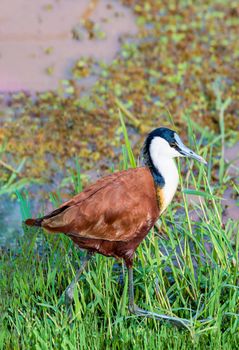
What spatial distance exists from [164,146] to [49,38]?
404 cm

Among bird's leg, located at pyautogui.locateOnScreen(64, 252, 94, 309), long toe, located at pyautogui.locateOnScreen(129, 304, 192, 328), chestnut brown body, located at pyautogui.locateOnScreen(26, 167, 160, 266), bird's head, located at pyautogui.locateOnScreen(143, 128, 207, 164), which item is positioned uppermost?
bird's head, located at pyautogui.locateOnScreen(143, 128, 207, 164)

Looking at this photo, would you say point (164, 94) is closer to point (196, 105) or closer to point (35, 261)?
point (196, 105)

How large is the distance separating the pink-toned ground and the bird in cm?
330

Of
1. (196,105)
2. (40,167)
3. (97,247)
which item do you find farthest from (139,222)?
(196,105)

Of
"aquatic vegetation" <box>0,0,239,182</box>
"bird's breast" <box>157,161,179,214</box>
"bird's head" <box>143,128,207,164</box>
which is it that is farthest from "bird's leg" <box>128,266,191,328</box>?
"aquatic vegetation" <box>0,0,239,182</box>

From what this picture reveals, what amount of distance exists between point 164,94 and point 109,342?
346cm

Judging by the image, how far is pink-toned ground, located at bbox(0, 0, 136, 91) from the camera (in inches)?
320

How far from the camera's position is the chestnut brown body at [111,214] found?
4582mm

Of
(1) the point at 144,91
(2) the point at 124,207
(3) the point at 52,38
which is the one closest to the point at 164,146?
(2) the point at 124,207

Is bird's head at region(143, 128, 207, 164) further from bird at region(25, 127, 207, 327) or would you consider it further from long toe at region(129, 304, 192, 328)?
long toe at region(129, 304, 192, 328)

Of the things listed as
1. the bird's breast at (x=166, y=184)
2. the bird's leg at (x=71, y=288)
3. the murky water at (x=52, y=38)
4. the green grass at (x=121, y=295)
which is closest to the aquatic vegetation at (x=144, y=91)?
the murky water at (x=52, y=38)

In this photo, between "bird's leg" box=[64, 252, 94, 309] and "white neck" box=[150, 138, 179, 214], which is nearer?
"white neck" box=[150, 138, 179, 214]

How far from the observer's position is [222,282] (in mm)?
5102

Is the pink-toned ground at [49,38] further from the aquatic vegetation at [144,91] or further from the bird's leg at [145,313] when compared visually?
the bird's leg at [145,313]
